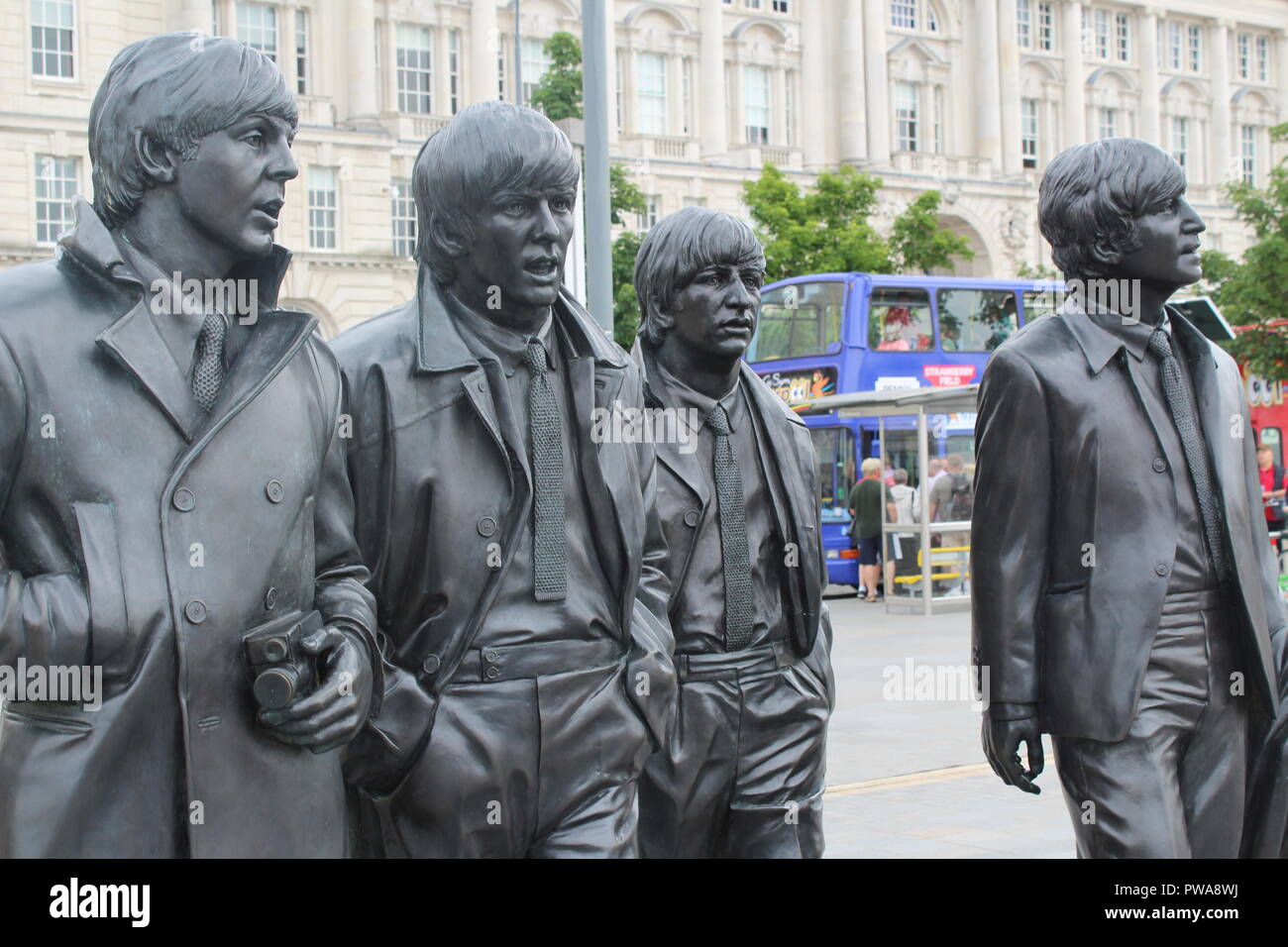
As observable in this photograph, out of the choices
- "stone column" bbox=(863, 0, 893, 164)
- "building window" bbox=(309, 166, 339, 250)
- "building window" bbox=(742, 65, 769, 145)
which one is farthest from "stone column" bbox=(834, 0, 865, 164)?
"building window" bbox=(309, 166, 339, 250)

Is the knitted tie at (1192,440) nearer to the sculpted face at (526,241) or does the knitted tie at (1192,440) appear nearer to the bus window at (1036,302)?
the sculpted face at (526,241)

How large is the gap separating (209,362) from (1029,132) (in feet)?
209

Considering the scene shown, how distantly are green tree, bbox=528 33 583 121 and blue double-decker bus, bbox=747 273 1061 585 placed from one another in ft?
42.3

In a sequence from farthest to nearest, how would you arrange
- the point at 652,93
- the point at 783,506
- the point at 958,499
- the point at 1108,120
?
the point at 1108,120 → the point at 652,93 → the point at 958,499 → the point at 783,506

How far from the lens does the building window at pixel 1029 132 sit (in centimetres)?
6381

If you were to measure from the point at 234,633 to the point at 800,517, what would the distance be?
2793mm

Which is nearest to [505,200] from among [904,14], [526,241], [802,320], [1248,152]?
[526,241]

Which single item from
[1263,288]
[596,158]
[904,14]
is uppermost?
[904,14]

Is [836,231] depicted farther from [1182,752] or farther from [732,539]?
[1182,752]

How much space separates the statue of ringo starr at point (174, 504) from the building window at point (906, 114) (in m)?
59.7

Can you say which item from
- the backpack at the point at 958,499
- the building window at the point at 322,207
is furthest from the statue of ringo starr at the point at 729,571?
the building window at the point at 322,207

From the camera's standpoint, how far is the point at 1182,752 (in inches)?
185

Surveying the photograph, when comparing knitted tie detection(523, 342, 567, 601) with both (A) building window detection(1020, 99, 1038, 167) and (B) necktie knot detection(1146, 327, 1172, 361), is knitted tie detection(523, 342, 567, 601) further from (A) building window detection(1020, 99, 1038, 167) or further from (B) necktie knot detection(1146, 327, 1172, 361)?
(A) building window detection(1020, 99, 1038, 167)
